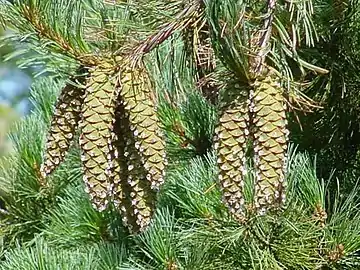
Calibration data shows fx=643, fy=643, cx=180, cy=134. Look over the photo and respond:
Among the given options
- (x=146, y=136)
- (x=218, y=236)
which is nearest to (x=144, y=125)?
(x=146, y=136)

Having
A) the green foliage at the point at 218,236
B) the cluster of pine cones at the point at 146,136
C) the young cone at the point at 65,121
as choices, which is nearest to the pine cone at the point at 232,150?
the cluster of pine cones at the point at 146,136

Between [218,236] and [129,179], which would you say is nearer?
[129,179]

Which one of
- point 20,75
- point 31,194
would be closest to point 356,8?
point 31,194

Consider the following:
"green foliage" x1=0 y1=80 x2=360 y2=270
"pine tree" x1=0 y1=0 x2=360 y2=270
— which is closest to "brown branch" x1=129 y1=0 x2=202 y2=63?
"pine tree" x1=0 y1=0 x2=360 y2=270

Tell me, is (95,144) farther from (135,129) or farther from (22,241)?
(22,241)

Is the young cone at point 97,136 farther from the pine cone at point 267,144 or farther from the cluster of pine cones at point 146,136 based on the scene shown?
the pine cone at point 267,144

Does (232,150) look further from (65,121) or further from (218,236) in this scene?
(218,236)
